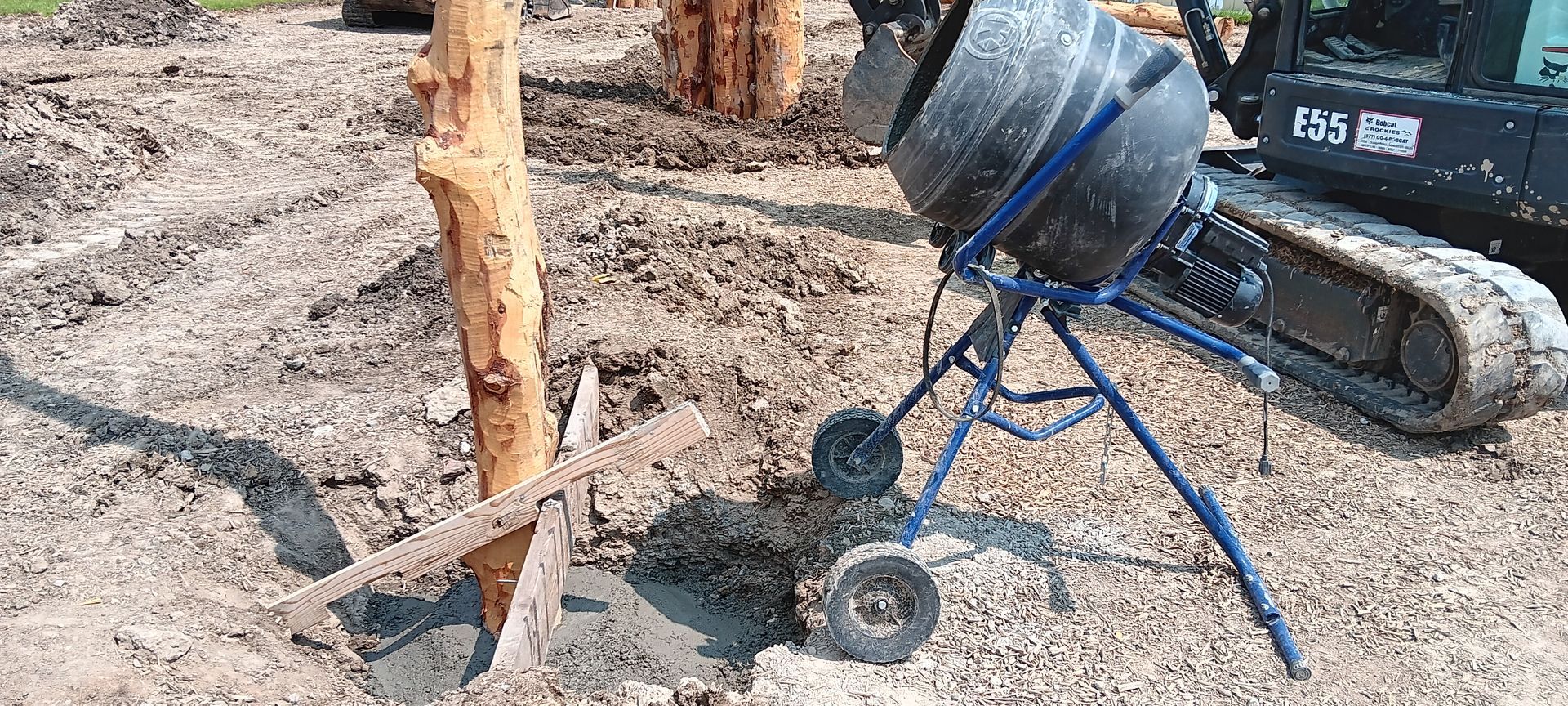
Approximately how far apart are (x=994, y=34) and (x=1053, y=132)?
0.96 feet

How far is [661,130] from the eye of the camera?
9.20 metres

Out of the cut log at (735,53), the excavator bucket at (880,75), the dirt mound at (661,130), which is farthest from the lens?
the cut log at (735,53)

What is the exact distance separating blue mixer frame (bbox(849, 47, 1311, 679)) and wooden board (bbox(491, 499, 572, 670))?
111 cm

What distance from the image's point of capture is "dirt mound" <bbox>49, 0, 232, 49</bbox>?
46.1ft

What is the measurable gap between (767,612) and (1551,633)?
8.41 ft

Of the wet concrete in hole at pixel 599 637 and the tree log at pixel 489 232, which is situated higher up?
the tree log at pixel 489 232

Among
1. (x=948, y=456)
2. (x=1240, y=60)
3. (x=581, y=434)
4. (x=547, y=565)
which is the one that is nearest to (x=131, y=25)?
(x=581, y=434)

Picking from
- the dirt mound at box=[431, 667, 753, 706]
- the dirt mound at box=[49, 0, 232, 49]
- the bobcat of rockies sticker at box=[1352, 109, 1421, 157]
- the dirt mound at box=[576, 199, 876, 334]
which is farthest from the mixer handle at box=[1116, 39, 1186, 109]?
the dirt mound at box=[49, 0, 232, 49]

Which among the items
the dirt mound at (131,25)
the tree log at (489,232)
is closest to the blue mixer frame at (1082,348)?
the tree log at (489,232)

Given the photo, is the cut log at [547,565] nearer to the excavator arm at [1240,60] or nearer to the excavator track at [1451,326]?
the excavator track at [1451,326]

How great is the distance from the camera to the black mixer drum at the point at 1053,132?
9.29 ft

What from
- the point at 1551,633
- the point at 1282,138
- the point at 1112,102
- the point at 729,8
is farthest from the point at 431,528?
the point at 729,8

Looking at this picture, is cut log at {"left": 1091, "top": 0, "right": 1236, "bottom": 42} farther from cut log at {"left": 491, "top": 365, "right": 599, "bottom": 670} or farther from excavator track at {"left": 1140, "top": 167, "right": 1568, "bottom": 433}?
cut log at {"left": 491, "top": 365, "right": 599, "bottom": 670}

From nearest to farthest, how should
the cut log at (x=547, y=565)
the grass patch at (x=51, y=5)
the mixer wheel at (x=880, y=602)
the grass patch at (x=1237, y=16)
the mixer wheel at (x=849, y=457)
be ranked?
the cut log at (x=547, y=565)
the mixer wheel at (x=880, y=602)
the mixer wheel at (x=849, y=457)
the grass patch at (x=1237, y=16)
the grass patch at (x=51, y=5)
